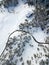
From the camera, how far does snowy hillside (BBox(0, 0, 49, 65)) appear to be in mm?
5980

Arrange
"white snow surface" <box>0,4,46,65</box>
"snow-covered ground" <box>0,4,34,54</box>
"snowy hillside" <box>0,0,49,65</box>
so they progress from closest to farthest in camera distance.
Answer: "snowy hillside" <box>0,0,49,65</box> < "white snow surface" <box>0,4,46,65</box> < "snow-covered ground" <box>0,4,34,54</box>

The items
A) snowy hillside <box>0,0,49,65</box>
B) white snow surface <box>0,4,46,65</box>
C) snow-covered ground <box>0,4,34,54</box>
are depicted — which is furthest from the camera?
snow-covered ground <box>0,4,34,54</box>

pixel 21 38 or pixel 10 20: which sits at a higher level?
pixel 10 20

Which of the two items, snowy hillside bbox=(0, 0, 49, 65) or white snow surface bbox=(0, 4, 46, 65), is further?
white snow surface bbox=(0, 4, 46, 65)

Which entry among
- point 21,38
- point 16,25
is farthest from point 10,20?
point 21,38

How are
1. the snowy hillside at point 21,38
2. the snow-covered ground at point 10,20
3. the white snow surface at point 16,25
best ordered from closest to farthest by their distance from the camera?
the snowy hillside at point 21,38 < the white snow surface at point 16,25 < the snow-covered ground at point 10,20

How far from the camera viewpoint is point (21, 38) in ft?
21.1

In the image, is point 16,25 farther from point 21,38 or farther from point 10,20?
point 21,38

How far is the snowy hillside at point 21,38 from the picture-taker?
19.6 ft

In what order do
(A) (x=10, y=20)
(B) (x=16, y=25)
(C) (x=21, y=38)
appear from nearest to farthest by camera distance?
(C) (x=21, y=38) → (B) (x=16, y=25) → (A) (x=10, y=20)

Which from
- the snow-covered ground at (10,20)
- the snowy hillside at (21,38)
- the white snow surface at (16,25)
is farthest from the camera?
the snow-covered ground at (10,20)

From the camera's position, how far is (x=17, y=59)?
601 cm

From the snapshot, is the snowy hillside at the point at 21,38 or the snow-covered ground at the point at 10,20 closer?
the snowy hillside at the point at 21,38

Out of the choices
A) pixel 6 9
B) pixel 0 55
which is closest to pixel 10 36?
pixel 0 55
